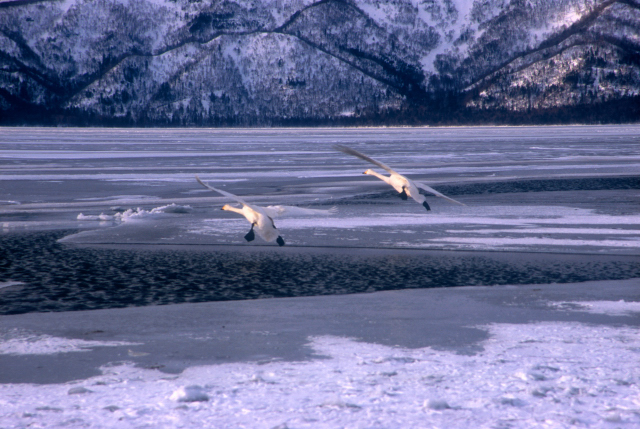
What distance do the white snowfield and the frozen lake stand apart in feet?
0.05

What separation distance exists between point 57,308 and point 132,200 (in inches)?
364

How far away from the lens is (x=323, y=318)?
563 cm

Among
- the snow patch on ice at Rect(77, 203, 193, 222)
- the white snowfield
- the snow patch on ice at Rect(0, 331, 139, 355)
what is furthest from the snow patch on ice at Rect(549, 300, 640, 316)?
the snow patch on ice at Rect(77, 203, 193, 222)

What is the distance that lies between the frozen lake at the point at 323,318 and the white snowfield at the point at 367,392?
1 centimetres

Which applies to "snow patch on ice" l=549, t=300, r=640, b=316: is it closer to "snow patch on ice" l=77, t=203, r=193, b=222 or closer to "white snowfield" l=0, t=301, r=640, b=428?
"white snowfield" l=0, t=301, r=640, b=428

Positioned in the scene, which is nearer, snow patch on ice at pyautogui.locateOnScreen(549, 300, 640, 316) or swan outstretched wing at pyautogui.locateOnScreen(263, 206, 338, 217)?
snow patch on ice at pyautogui.locateOnScreen(549, 300, 640, 316)

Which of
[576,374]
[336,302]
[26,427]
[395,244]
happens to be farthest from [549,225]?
[26,427]

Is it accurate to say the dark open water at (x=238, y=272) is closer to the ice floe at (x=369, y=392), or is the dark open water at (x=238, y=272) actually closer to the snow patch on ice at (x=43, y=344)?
the snow patch on ice at (x=43, y=344)

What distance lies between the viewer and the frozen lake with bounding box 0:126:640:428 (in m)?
3.81

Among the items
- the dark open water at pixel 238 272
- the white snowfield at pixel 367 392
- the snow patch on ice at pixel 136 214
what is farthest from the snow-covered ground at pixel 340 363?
the snow patch on ice at pixel 136 214

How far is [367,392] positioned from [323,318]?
1.69 meters

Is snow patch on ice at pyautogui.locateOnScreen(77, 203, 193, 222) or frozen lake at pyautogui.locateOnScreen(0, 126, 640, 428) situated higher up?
snow patch on ice at pyautogui.locateOnScreen(77, 203, 193, 222)

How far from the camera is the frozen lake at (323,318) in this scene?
3811mm

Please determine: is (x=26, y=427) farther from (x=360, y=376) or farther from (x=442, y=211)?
(x=442, y=211)
